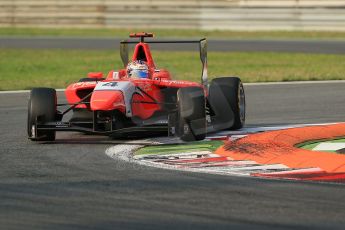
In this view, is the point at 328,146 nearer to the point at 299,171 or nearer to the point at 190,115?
the point at 190,115

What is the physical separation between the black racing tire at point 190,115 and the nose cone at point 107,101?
661 millimetres

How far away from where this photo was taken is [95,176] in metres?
9.04

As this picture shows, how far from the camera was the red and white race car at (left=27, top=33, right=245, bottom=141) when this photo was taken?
11305mm

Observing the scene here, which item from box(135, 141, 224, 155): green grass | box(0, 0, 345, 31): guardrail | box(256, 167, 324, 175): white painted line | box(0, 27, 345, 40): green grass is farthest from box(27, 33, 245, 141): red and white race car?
box(0, 0, 345, 31): guardrail

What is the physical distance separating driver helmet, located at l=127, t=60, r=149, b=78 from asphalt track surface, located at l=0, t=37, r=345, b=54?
1721cm

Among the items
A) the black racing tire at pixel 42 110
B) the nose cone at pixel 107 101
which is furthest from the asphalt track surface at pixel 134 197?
the nose cone at pixel 107 101

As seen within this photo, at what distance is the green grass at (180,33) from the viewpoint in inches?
1430

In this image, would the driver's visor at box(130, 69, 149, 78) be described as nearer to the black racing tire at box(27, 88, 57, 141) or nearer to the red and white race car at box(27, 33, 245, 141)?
the red and white race car at box(27, 33, 245, 141)

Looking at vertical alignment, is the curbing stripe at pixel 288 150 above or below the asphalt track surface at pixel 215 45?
above

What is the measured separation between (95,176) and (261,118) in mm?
5462

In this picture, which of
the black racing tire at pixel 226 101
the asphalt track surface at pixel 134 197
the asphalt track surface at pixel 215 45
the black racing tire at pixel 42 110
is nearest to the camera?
the asphalt track surface at pixel 134 197

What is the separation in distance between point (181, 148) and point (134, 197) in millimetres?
2930

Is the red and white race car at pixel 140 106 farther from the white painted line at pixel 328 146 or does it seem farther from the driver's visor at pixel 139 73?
the white painted line at pixel 328 146

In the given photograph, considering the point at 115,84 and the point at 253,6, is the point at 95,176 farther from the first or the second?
the point at 253,6
